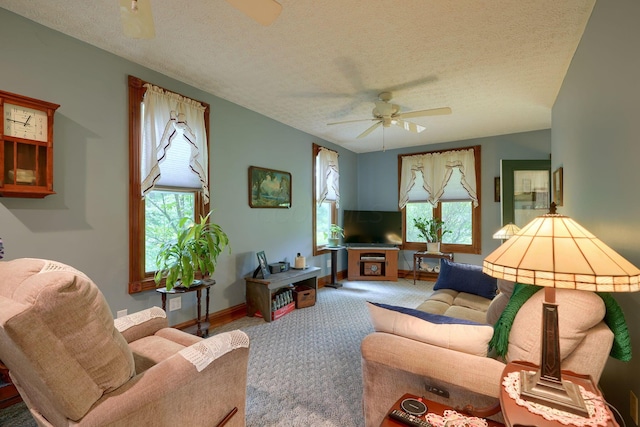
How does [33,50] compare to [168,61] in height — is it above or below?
below

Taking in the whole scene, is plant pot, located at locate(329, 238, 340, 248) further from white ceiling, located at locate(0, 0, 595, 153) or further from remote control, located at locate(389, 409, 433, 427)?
remote control, located at locate(389, 409, 433, 427)

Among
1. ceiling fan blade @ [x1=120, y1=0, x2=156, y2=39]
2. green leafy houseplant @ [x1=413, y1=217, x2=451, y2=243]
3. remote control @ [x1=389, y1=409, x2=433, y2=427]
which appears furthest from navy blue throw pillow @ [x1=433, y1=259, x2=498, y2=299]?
ceiling fan blade @ [x1=120, y1=0, x2=156, y2=39]

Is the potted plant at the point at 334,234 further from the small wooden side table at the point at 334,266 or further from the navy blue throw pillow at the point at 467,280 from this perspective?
the navy blue throw pillow at the point at 467,280

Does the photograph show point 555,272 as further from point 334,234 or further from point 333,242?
point 334,234

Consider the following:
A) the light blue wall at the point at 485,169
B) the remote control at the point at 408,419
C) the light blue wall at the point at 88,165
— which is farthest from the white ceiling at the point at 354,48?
the remote control at the point at 408,419

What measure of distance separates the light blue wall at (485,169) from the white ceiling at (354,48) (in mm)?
1260

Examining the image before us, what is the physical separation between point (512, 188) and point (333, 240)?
3.03 meters

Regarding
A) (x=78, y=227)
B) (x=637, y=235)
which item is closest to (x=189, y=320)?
(x=78, y=227)

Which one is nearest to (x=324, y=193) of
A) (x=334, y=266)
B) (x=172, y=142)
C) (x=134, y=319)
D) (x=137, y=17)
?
(x=334, y=266)

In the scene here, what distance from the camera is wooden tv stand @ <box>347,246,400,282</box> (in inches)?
227

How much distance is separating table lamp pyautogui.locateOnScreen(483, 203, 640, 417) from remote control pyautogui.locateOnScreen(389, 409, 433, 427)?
14.9 inches

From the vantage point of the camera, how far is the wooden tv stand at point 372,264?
5.77 metres

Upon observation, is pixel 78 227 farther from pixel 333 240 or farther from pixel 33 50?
pixel 333 240

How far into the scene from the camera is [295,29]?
226 cm
